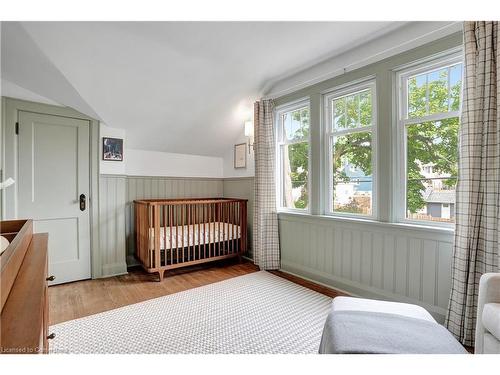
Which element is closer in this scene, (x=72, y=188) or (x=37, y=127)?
(x=37, y=127)

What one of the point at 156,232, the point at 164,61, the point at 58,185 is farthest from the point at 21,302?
the point at 58,185

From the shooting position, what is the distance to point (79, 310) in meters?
2.13

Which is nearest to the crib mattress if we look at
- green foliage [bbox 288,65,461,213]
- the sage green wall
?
the sage green wall

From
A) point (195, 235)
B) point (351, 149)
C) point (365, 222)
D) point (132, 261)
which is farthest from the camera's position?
point (132, 261)

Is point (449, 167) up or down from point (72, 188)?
up

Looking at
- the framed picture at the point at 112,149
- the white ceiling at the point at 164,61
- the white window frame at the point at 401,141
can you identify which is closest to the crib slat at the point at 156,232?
the framed picture at the point at 112,149

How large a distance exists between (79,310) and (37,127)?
1.87 meters

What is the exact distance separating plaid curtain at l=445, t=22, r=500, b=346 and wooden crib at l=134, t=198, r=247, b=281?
2418 millimetres

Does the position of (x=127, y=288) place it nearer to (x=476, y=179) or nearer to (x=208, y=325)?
(x=208, y=325)

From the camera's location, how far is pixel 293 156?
126 inches

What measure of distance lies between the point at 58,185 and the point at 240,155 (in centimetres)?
232
